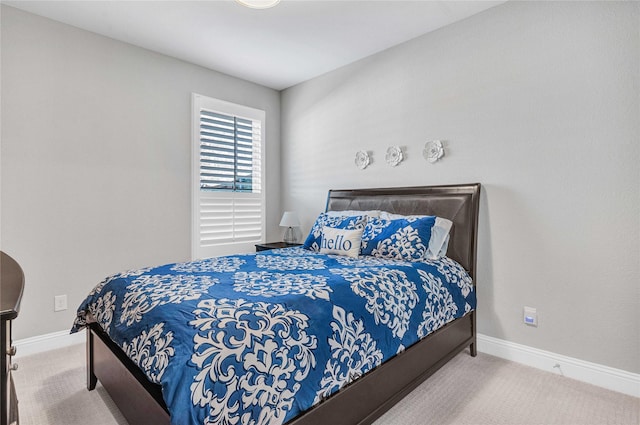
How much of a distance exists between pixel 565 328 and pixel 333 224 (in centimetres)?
184

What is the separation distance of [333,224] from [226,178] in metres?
1.61

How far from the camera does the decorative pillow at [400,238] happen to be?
2.47 m

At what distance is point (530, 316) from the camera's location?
2.47 meters

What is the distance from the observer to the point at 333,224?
9.77ft

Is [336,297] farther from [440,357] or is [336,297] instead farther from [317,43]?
[317,43]

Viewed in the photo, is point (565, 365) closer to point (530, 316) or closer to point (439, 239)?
point (530, 316)

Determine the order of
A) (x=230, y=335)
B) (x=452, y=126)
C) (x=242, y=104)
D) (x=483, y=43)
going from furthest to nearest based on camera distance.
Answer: (x=242, y=104) < (x=452, y=126) < (x=483, y=43) < (x=230, y=335)

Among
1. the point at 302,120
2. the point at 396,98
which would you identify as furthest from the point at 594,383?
the point at 302,120

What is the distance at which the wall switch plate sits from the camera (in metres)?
2.45

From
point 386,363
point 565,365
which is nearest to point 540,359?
point 565,365

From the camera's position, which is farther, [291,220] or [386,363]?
[291,220]

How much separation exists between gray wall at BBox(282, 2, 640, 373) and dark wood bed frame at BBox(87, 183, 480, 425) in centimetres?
15

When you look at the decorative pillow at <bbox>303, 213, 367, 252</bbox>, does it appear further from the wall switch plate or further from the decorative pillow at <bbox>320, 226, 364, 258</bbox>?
the wall switch plate

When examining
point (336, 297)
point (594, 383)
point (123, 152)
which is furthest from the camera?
point (123, 152)
